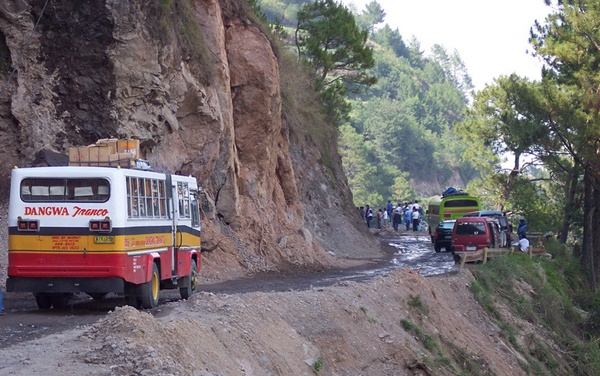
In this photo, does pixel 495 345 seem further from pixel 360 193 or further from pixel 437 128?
pixel 437 128

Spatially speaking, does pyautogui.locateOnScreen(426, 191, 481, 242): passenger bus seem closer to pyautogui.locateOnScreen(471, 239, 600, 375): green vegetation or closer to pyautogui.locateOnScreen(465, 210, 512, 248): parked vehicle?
pyautogui.locateOnScreen(465, 210, 512, 248): parked vehicle

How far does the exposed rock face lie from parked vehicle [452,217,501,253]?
5.92 m

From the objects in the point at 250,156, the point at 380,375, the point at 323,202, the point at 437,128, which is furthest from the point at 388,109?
the point at 380,375

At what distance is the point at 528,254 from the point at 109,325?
28696mm

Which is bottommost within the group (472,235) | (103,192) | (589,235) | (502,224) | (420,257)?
(420,257)

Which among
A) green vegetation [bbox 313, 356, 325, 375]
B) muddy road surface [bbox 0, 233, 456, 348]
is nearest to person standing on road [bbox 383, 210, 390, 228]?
muddy road surface [bbox 0, 233, 456, 348]

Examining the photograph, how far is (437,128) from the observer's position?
16762cm

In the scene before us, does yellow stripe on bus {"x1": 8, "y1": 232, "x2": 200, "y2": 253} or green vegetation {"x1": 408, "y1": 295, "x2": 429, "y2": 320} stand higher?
yellow stripe on bus {"x1": 8, "y1": 232, "x2": 200, "y2": 253}

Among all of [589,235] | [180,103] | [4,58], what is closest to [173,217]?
[4,58]

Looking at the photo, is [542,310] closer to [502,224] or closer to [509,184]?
[502,224]

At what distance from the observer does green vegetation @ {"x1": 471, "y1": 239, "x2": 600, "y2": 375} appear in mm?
26312

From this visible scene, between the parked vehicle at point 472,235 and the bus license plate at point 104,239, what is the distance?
23.6 meters

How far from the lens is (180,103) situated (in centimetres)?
2634

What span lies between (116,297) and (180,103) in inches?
368
